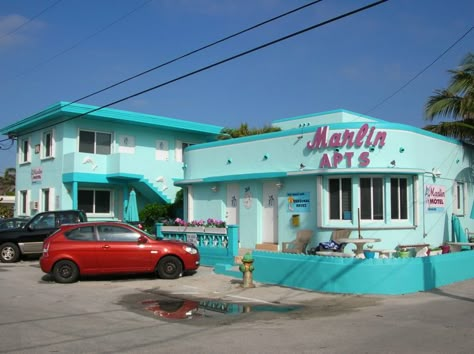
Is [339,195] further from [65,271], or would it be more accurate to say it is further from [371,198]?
[65,271]

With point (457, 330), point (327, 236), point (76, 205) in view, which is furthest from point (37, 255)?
point (457, 330)

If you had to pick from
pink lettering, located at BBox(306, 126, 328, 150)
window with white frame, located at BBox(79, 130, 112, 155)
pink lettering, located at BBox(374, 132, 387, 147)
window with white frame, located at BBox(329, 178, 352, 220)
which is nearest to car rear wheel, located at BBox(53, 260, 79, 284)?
window with white frame, located at BBox(329, 178, 352, 220)

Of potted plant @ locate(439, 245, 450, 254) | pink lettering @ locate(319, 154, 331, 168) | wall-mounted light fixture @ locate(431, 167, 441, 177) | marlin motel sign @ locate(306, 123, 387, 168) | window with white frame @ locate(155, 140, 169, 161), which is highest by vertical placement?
window with white frame @ locate(155, 140, 169, 161)

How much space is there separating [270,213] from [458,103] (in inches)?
348

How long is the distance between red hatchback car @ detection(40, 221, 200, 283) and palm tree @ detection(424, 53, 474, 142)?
12.3 m

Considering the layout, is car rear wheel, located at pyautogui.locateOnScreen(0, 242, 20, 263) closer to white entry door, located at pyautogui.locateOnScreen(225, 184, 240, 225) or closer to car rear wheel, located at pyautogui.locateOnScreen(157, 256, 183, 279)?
car rear wheel, located at pyautogui.locateOnScreen(157, 256, 183, 279)

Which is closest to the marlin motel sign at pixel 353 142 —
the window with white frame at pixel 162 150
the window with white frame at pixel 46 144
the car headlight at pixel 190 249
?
the car headlight at pixel 190 249

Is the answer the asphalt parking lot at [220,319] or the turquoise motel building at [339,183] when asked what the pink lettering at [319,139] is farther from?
the asphalt parking lot at [220,319]

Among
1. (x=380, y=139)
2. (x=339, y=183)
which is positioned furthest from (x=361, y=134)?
(x=339, y=183)

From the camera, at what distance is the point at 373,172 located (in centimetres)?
1552

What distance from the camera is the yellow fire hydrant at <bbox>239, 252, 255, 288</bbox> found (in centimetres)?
1327

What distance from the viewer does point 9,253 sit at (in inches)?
733

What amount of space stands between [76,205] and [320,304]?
1636cm

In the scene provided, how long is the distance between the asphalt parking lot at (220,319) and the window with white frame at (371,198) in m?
3.37
